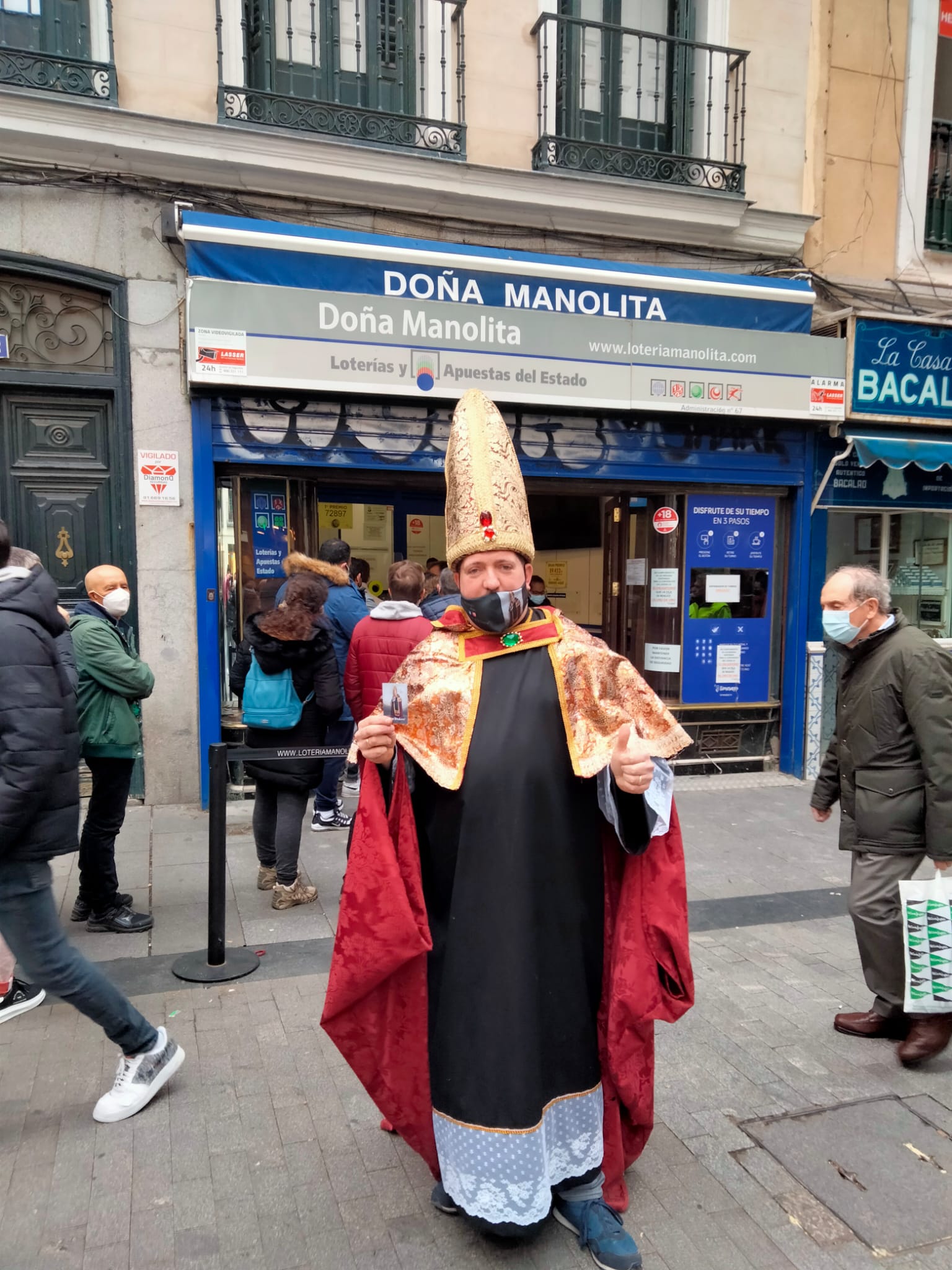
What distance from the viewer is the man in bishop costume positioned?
7.36 feet

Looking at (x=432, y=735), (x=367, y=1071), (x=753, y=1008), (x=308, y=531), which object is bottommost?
(x=753, y=1008)

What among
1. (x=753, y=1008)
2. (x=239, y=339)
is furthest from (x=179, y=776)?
(x=753, y=1008)

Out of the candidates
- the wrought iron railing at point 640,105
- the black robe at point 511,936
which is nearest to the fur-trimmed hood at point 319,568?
the black robe at point 511,936

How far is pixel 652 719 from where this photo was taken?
235cm

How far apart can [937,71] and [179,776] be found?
10271mm

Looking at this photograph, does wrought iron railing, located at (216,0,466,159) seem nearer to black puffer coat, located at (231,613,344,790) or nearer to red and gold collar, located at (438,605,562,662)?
black puffer coat, located at (231,613,344,790)

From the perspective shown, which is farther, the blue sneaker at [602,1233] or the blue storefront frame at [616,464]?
the blue storefront frame at [616,464]

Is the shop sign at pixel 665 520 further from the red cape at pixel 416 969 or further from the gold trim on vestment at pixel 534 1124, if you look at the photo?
the gold trim on vestment at pixel 534 1124

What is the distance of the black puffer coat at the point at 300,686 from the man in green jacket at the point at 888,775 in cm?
261

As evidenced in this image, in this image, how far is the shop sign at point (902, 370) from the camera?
7945mm

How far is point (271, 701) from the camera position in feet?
15.7

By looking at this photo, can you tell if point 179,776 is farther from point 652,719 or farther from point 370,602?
point 652,719

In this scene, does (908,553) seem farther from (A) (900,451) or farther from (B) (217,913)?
(B) (217,913)

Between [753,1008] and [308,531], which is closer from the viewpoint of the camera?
[753,1008]
